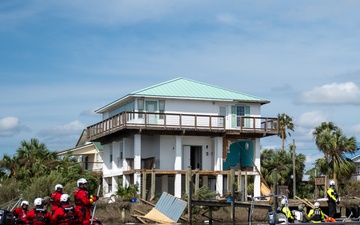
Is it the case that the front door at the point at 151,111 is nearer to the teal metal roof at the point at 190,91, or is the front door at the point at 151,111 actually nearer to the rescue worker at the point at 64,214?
the teal metal roof at the point at 190,91

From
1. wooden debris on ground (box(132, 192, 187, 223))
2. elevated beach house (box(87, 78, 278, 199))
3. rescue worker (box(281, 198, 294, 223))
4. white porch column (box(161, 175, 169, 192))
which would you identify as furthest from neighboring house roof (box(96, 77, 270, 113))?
rescue worker (box(281, 198, 294, 223))

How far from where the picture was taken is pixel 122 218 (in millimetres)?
49125

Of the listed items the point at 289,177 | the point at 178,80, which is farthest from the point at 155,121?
the point at 289,177

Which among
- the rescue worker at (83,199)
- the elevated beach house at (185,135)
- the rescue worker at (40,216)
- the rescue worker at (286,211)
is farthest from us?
the elevated beach house at (185,135)

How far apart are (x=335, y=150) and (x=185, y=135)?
55.8 feet

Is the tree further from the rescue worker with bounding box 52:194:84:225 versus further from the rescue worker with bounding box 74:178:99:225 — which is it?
the rescue worker with bounding box 52:194:84:225

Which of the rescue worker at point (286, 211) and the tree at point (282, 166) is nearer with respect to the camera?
the rescue worker at point (286, 211)

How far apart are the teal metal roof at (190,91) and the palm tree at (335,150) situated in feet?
32.7

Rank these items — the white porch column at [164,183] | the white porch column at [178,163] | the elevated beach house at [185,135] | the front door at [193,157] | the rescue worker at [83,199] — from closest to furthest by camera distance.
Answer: the rescue worker at [83,199], the white porch column at [178,163], the elevated beach house at [185,135], the white porch column at [164,183], the front door at [193,157]

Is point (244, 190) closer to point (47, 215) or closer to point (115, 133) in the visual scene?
point (115, 133)

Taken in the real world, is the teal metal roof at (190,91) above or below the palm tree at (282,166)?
above

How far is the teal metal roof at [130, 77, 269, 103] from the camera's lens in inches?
2394

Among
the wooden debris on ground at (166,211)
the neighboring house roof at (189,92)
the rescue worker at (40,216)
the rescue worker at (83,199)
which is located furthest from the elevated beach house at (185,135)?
the rescue worker at (40,216)

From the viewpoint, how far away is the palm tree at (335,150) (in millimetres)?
68375
